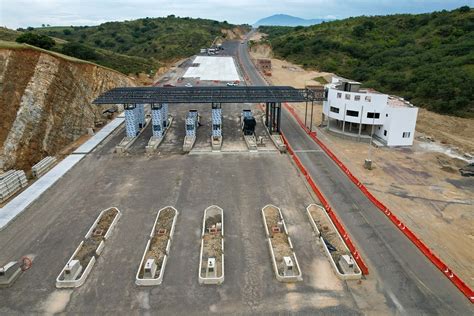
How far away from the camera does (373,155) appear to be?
41250mm

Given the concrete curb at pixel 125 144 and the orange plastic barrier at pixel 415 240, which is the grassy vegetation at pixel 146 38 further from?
the orange plastic barrier at pixel 415 240

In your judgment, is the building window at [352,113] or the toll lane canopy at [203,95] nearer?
the toll lane canopy at [203,95]

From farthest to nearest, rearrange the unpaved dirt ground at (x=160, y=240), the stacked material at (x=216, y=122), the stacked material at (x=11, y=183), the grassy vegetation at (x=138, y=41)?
1. the grassy vegetation at (x=138, y=41)
2. the stacked material at (x=216, y=122)
3. the stacked material at (x=11, y=183)
4. the unpaved dirt ground at (x=160, y=240)

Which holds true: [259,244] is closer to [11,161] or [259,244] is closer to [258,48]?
[11,161]

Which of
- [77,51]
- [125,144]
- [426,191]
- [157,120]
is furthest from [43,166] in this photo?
[77,51]

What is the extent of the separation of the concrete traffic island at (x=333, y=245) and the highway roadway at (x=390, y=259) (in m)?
1.16

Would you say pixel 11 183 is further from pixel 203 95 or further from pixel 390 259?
pixel 390 259

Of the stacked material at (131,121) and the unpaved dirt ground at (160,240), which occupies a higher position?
the stacked material at (131,121)

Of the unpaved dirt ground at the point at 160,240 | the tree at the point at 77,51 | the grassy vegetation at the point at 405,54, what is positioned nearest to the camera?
the unpaved dirt ground at the point at 160,240

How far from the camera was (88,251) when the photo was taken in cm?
2361

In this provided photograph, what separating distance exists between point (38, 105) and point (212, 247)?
98.6ft

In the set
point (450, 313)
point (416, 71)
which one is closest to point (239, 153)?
point (450, 313)

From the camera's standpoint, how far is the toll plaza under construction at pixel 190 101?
140ft

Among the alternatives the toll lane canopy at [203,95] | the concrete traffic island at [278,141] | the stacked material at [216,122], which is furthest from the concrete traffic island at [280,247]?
the toll lane canopy at [203,95]
